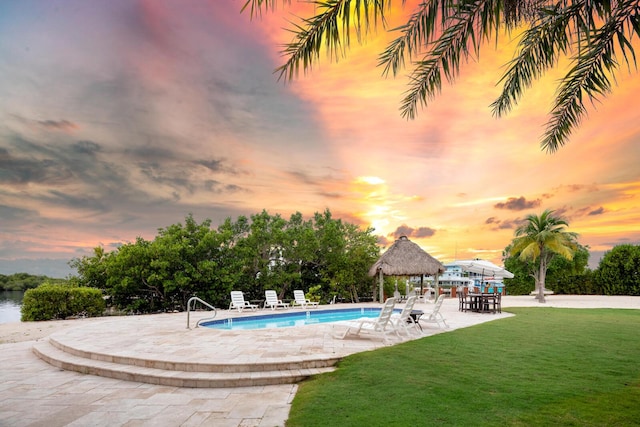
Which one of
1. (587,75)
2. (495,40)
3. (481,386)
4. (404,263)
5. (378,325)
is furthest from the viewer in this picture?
(404,263)

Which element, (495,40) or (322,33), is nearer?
(322,33)

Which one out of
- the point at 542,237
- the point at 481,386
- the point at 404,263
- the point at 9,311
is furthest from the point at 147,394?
the point at 542,237

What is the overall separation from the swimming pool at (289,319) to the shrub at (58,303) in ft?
16.4

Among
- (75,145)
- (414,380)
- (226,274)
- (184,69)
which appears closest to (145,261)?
(226,274)

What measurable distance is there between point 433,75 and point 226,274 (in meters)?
13.1

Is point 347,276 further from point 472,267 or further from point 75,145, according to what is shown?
point 75,145

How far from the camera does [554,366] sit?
19.2 feet

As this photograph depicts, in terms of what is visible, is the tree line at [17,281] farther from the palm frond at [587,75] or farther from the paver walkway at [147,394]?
the palm frond at [587,75]

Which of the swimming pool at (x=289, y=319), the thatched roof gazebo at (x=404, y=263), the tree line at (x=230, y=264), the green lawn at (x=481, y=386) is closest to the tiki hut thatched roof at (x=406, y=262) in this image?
the thatched roof gazebo at (x=404, y=263)

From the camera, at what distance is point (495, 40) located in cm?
451

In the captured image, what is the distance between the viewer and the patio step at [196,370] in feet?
18.0

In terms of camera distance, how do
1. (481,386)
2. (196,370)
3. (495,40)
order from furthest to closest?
(196,370), (481,386), (495,40)

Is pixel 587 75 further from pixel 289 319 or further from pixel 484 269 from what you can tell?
pixel 484 269

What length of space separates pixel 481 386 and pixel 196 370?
13.4 feet
